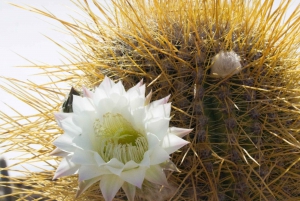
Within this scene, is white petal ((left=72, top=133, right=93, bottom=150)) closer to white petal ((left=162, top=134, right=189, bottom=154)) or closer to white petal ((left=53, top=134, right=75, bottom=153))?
white petal ((left=53, top=134, right=75, bottom=153))

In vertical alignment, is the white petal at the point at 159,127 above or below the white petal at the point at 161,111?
below

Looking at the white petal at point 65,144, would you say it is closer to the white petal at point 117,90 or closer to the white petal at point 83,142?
the white petal at point 83,142

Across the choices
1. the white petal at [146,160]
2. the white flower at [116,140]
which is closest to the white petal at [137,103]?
the white flower at [116,140]

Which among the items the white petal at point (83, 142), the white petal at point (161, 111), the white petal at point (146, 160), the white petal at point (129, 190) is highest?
the white petal at point (83, 142)

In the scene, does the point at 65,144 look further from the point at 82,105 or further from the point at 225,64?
the point at 225,64

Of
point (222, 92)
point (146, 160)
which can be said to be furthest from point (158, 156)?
point (222, 92)

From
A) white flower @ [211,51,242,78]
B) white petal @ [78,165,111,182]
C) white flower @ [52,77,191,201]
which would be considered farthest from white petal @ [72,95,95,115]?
white flower @ [211,51,242,78]
